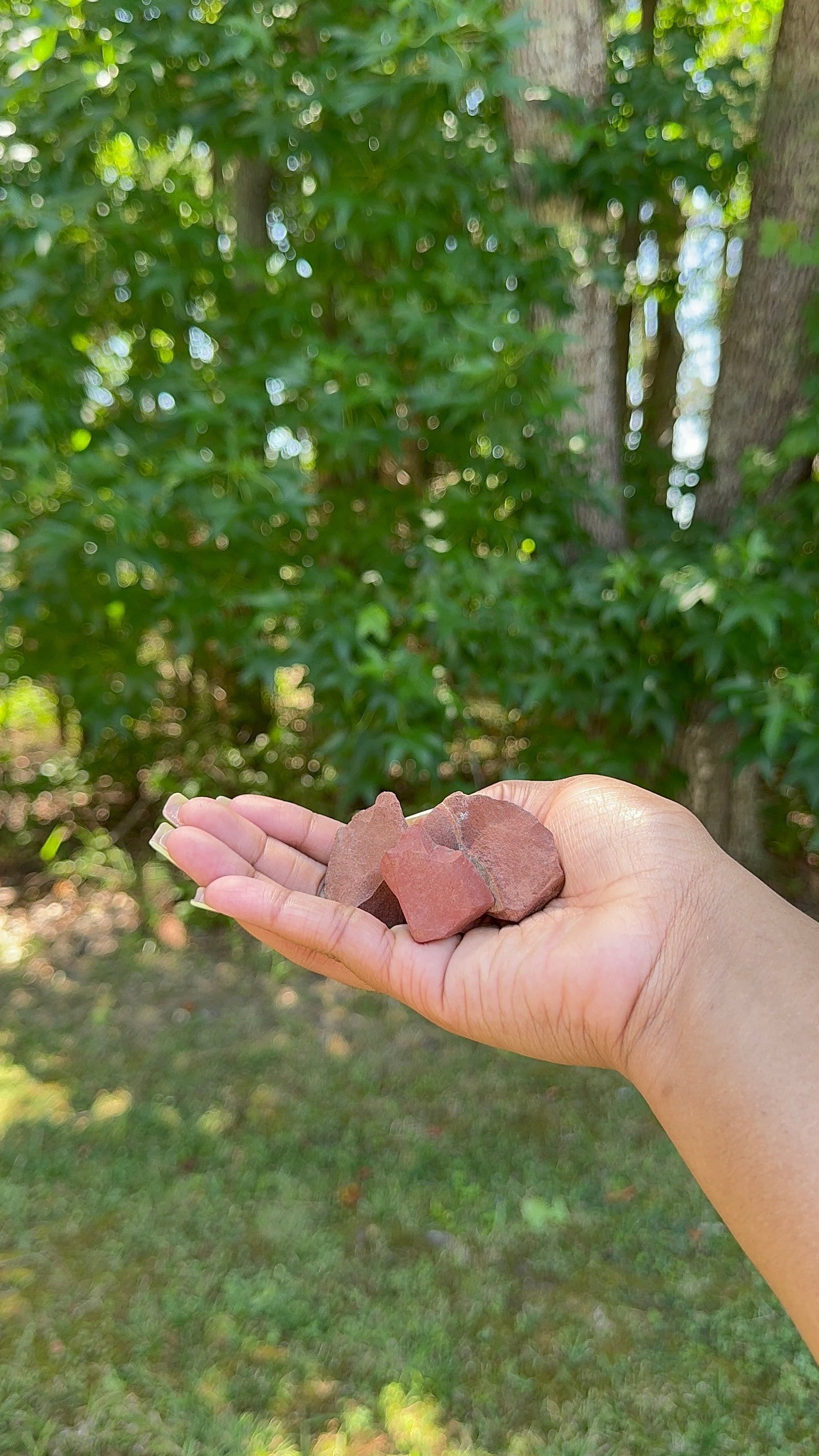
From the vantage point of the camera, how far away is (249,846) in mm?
1941

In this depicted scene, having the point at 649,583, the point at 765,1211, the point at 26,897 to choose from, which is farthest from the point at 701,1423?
the point at 26,897

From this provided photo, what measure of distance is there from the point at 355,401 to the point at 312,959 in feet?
5.26

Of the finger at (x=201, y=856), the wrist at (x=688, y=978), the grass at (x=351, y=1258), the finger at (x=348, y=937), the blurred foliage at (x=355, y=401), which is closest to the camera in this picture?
the wrist at (x=688, y=978)

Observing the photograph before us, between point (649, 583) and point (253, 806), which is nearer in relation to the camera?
point (253, 806)

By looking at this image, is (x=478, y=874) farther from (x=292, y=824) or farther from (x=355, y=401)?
(x=355, y=401)

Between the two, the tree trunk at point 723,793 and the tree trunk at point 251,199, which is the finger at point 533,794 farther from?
the tree trunk at point 251,199

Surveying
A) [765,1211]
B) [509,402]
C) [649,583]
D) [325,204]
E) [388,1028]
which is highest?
[325,204]

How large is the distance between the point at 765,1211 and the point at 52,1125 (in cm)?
229

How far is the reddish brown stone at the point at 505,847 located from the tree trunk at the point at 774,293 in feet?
6.44

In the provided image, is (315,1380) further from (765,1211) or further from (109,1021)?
(109,1021)

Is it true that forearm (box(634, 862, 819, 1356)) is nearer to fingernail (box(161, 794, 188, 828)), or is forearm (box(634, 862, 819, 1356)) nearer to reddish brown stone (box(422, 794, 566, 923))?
reddish brown stone (box(422, 794, 566, 923))

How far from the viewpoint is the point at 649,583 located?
9.99 feet

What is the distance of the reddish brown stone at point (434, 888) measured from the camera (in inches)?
69.2

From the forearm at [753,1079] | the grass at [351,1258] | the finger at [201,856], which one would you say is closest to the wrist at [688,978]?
the forearm at [753,1079]
